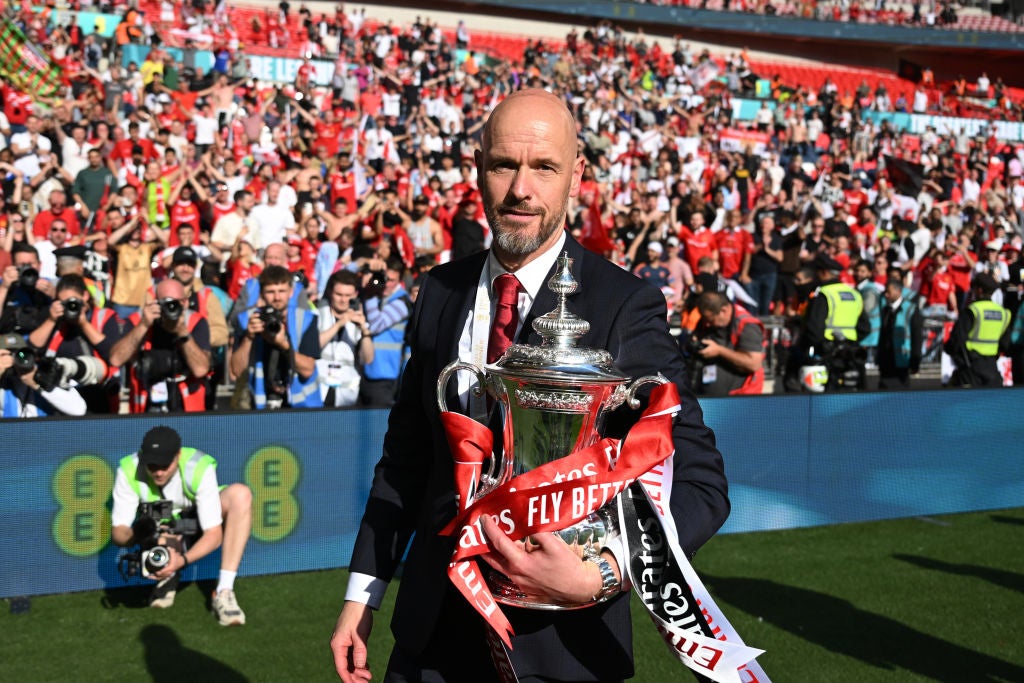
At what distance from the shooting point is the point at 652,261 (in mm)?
12297

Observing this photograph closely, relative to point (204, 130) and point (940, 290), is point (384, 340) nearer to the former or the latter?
point (940, 290)

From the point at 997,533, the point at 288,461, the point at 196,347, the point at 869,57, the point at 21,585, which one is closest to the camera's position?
the point at 21,585

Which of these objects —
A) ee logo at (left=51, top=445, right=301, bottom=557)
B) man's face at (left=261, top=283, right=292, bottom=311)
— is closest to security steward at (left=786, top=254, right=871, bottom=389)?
man's face at (left=261, top=283, right=292, bottom=311)

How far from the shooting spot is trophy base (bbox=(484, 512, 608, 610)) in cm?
184

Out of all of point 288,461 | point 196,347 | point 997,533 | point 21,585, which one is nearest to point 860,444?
point 997,533

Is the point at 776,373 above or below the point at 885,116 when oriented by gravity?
below

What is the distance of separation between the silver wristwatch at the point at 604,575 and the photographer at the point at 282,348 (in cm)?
595

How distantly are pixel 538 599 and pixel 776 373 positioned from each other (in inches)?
493

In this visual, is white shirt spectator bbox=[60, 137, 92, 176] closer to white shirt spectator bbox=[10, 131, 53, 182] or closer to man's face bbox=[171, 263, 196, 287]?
white shirt spectator bbox=[10, 131, 53, 182]

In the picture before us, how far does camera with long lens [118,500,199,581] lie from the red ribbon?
4691mm

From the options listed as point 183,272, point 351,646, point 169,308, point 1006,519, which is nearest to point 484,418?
point 351,646

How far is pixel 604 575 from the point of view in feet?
6.07

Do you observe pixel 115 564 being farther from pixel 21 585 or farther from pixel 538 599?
pixel 538 599

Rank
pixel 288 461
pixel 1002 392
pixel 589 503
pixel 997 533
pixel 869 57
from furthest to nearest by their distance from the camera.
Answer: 1. pixel 869 57
2. pixel 1002 392
3. pixel 997 533
4. pixel 288 461
5. pixel 589 503
